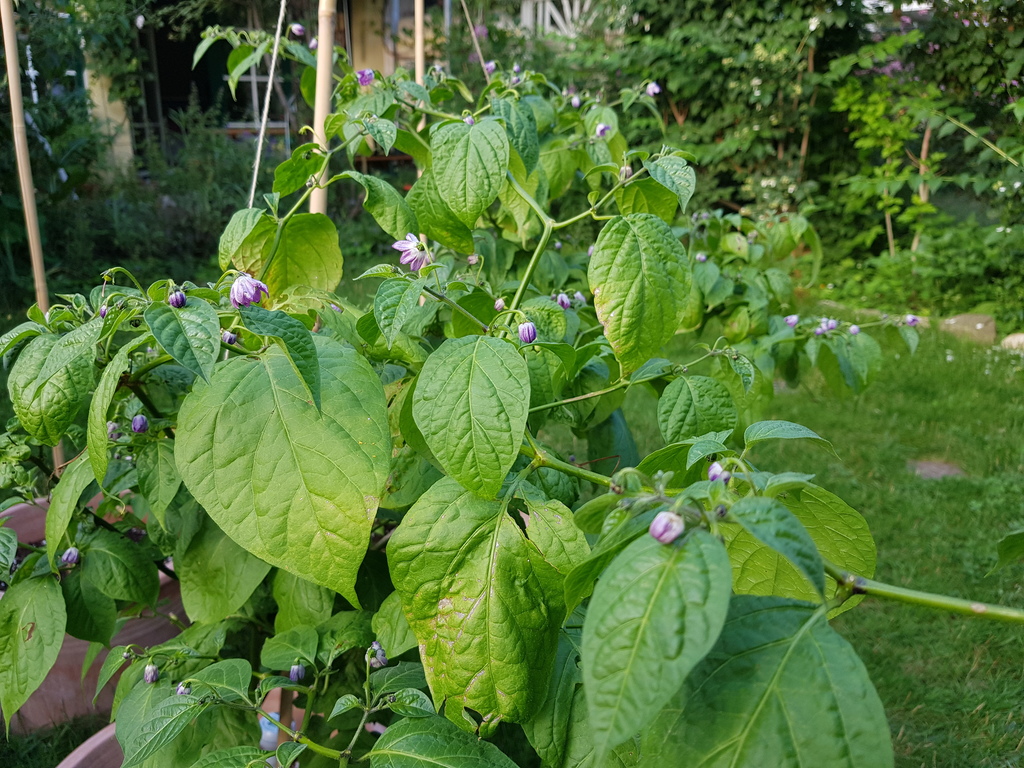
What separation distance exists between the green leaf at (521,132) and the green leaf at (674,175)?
282 mm

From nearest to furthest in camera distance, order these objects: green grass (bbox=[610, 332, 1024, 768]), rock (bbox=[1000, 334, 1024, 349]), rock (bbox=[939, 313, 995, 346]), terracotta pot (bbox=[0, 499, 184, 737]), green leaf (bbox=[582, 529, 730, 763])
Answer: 1. green leaf (bbox=[582, 529, 730, 763])
2. terracotta pot (bbox=[0, 499, 184, 737])
3. green grass (bbox=[610, 332, 1024, 768])
4. rock (bbox=[1000, 334, 1024, 349])
5. rock (bbox=[939, 313, 995, 346])

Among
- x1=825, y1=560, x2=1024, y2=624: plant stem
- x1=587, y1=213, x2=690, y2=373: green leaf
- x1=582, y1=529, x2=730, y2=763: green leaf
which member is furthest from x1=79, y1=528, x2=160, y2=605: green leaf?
x1=825, y1=560, x2=1024, y2=624: plant stem

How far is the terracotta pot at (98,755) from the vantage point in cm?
137

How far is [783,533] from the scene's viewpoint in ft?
1.76

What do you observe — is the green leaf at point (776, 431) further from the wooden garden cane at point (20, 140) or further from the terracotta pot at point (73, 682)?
the terracotta pot at point (73, 682)

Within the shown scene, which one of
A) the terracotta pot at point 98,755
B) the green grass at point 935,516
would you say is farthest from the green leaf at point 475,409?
the green grass at point 935,516

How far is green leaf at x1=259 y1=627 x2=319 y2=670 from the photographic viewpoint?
3.47 feet

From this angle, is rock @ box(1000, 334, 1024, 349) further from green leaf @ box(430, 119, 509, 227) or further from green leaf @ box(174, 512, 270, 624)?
green leaf @ box(174, 512, 270, 624)

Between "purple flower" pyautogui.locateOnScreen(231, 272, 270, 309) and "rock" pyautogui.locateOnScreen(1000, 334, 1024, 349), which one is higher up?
"purple flower" pyautogui.locateOnScreen(231, 272, 270, 309)

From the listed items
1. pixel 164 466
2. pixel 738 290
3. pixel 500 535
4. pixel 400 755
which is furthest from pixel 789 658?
pixel 738 290

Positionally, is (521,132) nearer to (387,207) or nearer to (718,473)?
(387,207)

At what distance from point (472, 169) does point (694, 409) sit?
19.2 inches

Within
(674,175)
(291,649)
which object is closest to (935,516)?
(674,175)

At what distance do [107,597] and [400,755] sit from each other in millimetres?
669
